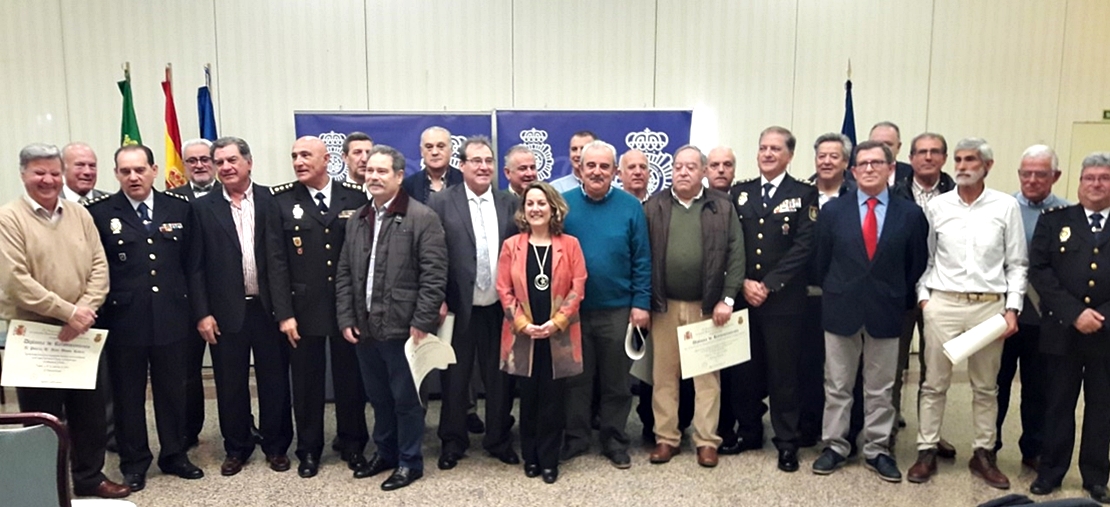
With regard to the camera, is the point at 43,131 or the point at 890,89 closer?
the point at 43,131

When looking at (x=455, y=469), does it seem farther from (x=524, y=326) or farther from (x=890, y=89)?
(x=890, y=89)

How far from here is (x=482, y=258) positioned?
3719mm

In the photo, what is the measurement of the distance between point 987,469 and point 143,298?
3993mm

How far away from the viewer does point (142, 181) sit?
11.1ft

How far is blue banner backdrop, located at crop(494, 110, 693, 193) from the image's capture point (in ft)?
19.1

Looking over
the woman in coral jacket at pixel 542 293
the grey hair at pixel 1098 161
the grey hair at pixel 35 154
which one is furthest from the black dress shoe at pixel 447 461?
the grey hair at pixel 1098 161

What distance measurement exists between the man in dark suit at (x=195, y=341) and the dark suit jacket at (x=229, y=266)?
37 cm

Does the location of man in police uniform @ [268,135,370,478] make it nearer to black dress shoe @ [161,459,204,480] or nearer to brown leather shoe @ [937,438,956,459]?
black dress shoe @ [161,459,204,480]

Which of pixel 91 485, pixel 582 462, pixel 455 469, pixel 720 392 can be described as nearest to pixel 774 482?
pixel 720 392

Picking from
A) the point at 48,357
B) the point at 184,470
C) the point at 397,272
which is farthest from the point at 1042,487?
the point at 48,357

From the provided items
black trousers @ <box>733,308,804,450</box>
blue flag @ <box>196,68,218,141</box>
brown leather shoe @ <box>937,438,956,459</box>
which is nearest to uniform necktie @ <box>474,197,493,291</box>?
black trousers @ <box>733,308,804,450</box>

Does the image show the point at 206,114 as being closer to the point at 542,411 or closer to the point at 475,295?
the point at 475,295

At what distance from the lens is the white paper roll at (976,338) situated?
11.0ft

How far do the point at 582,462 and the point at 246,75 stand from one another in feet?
13.0
